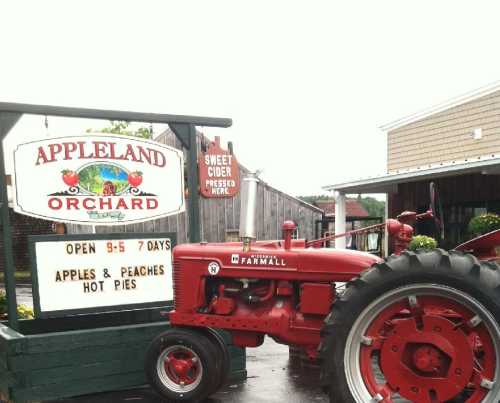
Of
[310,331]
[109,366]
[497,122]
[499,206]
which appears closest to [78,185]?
[109,366]

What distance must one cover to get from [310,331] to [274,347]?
2627 millimetres

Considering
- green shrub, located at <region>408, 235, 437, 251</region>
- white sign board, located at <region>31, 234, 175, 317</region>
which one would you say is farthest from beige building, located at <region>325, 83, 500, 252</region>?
white sign board, located at <region>31, 234, 175, 317</region>

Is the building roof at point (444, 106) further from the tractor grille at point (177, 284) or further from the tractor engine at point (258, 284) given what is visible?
the tractor grille at point (177, 284)

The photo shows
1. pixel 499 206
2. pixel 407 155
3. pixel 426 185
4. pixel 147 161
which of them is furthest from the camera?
pixel 407 155

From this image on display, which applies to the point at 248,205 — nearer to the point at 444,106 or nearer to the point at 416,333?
the point at 416,333

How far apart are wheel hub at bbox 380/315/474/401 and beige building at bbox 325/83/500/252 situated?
7486mm

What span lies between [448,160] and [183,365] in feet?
36.9

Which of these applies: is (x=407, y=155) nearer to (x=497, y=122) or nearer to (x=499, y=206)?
(x=497, y=122)

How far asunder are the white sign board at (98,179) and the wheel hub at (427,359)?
8.88 feet

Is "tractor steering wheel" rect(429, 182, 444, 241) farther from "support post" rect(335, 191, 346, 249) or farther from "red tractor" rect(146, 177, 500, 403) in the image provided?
"support post" rect(335, 191, 346, 249)

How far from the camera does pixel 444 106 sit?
1381 cm

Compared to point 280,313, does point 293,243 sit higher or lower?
higher

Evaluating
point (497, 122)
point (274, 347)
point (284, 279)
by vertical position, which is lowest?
point (274, 347)

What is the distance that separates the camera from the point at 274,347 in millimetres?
6434
